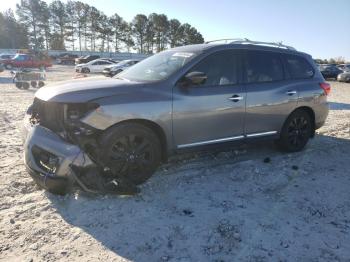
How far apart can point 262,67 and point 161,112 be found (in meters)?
2.25

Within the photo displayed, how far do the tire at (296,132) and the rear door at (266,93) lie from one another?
19 centimetres

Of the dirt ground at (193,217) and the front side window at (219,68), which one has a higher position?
the front side window at (219,68)

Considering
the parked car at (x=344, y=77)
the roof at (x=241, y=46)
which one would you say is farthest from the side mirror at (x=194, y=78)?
the parked car at (x=344, y=77)

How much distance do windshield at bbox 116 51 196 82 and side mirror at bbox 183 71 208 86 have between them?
0.81 ft

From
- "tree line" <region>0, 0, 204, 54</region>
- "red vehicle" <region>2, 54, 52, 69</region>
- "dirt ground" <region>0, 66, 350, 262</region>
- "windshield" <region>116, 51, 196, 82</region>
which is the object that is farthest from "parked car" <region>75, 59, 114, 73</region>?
"tree line" <region>0, 0, 204, 54</region>

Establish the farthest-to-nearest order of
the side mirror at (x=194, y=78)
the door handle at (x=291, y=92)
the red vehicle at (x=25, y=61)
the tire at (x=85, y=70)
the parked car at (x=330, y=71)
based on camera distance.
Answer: the parked car at (x=330, y=71) < the red vehicle at (x=25, y=61) < the tire at (x=85, y=70) < the door handle at (x=291, y=92) < the side mirror at (x=194, y=78)

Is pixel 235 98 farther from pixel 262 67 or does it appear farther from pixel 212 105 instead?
pixel 262 67

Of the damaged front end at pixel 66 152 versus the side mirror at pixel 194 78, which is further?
the side mirror at pixel 194 78

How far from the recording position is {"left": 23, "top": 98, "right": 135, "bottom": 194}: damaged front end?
4.38 m

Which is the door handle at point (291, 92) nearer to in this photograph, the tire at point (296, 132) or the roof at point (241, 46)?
the tire at point (296, 132)

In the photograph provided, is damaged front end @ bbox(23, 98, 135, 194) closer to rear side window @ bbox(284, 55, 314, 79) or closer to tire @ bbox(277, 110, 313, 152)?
tire @ bbox(277, 110, 313, 152)

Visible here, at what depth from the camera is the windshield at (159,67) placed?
5.44 metres

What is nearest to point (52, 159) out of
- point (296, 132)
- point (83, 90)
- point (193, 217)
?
point (83, 90)

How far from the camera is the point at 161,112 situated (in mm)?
5051
